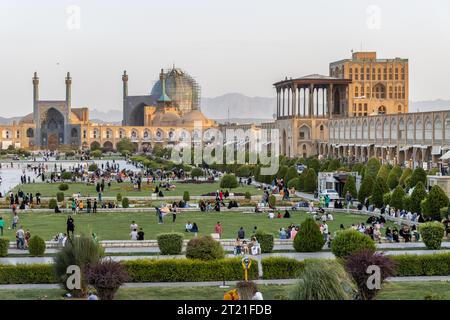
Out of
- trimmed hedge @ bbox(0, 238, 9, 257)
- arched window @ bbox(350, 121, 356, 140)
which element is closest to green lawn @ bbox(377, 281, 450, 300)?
trimmed hedge @ bbox(0, 238, 9, 257)

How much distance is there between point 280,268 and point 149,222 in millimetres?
8633

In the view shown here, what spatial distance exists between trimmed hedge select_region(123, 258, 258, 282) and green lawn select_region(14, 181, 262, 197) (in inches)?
662

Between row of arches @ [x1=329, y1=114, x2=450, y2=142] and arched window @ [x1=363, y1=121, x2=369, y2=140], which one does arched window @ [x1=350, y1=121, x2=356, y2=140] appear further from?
arched window @ [x1=363, y1=121, x2=369, y2=140]

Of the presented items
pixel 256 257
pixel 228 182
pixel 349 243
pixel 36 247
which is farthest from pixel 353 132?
pixel 36 247

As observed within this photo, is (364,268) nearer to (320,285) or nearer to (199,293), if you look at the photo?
(320,285)

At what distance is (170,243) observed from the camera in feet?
48.7

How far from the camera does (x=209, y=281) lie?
12656 mm

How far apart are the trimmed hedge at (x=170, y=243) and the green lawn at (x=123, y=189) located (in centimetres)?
1460

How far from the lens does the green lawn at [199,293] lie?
11.3 meters

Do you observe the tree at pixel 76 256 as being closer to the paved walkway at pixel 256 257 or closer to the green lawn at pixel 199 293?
the green lawn at pixel 199 293

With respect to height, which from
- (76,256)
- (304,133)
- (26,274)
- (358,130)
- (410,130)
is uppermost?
(304,133)

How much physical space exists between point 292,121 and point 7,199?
3754 cm

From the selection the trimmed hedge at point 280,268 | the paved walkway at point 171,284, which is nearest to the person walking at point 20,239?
the paved walkway at point 171,284
